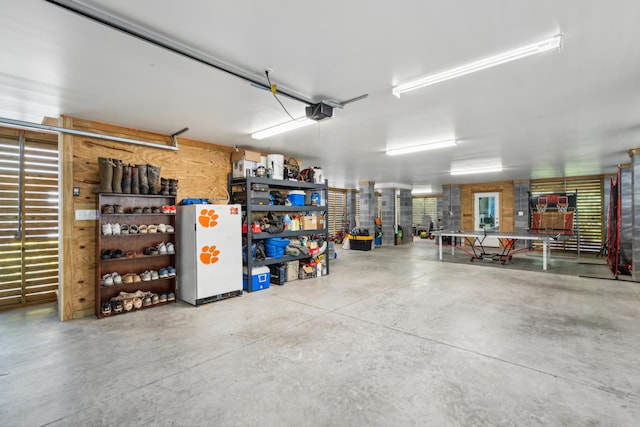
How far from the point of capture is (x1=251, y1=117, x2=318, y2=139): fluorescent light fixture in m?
4.37

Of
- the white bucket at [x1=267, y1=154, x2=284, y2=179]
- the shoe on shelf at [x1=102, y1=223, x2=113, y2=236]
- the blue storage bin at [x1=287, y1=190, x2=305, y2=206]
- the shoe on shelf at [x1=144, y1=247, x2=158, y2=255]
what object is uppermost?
the white bucket at [x1=267, y1=154, x2=284, y2=179]

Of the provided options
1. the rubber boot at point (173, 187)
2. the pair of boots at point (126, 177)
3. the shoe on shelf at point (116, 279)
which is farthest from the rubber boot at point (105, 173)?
the shoe on shelf at point (116, 279)

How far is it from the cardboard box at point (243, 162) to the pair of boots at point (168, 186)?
1.22 meters

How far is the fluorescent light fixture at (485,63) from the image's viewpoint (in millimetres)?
2365

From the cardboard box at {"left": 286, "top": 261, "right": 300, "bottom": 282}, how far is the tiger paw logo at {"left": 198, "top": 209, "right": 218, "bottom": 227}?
76.7 inches

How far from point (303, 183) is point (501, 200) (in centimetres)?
987

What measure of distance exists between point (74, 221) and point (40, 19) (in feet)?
9.48

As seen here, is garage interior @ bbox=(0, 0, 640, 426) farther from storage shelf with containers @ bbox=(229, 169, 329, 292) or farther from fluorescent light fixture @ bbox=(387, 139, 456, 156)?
storage shelf with containers @ bbox=(229, 169, 329, 292)

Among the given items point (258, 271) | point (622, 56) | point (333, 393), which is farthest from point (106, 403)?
point (622, 56)

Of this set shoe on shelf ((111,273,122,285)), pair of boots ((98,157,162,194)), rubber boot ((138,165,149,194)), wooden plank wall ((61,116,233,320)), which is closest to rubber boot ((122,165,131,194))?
pair of boots ((98,157,162,194))

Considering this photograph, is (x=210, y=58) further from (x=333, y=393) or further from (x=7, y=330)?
(x=7, y=330)

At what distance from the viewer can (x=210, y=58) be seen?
2600 mm

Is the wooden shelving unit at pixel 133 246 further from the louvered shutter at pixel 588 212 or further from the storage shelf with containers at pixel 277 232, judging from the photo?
the louvered shutter at pixel 588 212

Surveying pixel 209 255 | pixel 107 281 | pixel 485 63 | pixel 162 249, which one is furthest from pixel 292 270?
pixel 485 63
